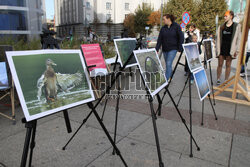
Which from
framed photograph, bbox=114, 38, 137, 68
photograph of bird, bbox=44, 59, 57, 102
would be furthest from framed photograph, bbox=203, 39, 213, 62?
photograph of bird, bbox=44, 59, 57, 102

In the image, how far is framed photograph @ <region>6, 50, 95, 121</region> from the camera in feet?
5.79

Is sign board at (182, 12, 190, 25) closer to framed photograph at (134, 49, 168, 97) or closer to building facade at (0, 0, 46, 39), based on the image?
building facade at (0, 0, 46, 39)

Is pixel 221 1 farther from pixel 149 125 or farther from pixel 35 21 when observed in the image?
pixel 149 125

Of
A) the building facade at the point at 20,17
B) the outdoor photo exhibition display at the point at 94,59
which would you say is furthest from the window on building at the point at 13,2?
the outdoor photo exhibition display at the point at 94,59

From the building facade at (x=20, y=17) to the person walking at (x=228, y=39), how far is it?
533 inches

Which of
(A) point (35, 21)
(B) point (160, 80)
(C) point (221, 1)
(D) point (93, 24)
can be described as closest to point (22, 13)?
(A) point (35, 21)

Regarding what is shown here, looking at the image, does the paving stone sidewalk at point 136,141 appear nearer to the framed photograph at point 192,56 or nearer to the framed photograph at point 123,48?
the framed photograph at point 192,56

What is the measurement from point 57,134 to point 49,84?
1.80 metres

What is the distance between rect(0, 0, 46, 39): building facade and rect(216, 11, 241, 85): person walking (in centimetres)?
1354

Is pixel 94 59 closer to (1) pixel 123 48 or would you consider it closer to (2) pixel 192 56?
(1) pixel 123 48

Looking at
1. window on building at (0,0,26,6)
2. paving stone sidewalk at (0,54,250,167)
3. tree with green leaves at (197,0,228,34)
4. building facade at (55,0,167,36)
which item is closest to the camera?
paving stone sidewalk at (0,54,250,167)

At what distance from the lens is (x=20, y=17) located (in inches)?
648

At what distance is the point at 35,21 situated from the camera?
18.1 meters

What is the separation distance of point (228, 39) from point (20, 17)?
16.0 metres
